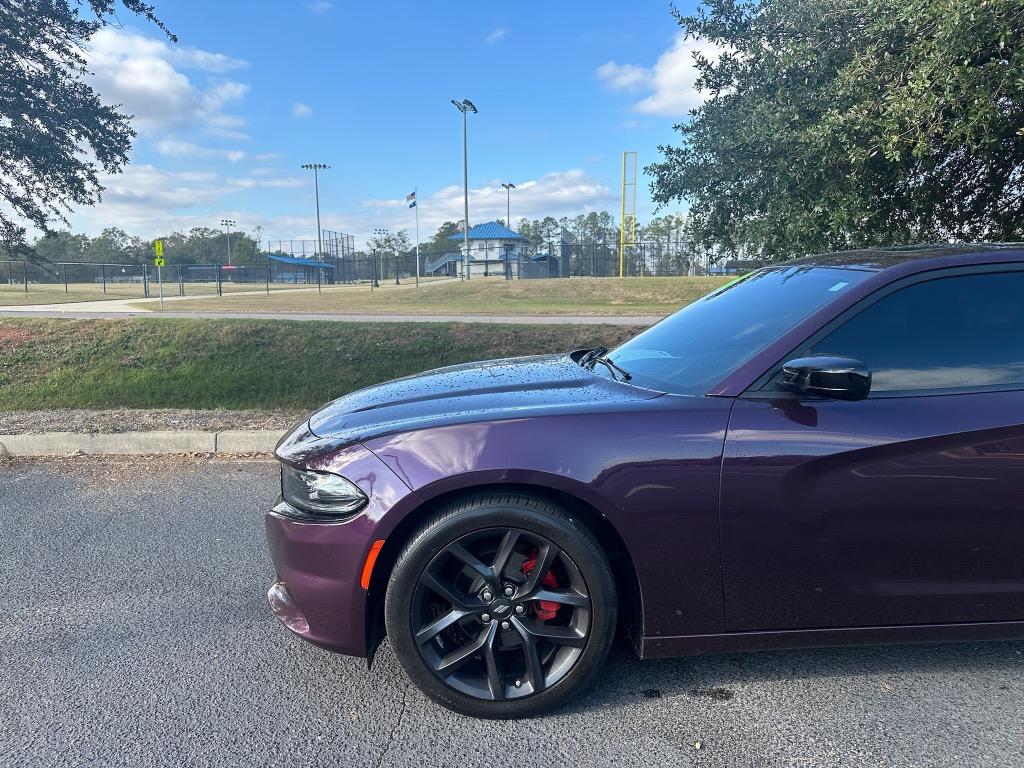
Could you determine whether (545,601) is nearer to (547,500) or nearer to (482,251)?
(547,500)

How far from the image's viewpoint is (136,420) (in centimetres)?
668

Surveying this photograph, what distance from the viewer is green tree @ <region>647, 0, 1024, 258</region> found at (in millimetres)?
5062

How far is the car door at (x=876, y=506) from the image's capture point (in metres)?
2.30

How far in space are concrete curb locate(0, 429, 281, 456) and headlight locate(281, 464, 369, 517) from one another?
3663mm

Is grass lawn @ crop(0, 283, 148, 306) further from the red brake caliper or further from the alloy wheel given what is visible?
the red brake caliper

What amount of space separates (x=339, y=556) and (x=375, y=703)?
0.61m

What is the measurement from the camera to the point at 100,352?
9062 millimetres

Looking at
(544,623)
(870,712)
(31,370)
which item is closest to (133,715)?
(544,623)

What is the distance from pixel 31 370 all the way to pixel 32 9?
164 inches

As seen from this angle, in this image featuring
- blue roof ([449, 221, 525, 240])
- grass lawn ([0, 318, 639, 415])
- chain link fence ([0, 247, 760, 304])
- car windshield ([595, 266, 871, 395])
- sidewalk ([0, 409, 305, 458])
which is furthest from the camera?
blue roof ([449, 221, 525, 240])

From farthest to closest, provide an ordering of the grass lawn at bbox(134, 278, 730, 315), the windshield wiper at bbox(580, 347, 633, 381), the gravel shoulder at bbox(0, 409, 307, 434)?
1. the grass lawn at bbox(134, 278, 730, 315)
2. the gravel shoulder at bbox(0, 409, 307, 434)
3. the windshield wiper at bbox(580, 347, 633, 381)

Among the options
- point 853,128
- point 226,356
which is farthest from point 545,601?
point 226,356

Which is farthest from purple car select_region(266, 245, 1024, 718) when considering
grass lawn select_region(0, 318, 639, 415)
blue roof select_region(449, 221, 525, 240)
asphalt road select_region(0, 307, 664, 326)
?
blue roof select_region(449, 221, 525, 240)

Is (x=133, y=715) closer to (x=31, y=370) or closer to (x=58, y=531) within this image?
(x=58, y=531)
